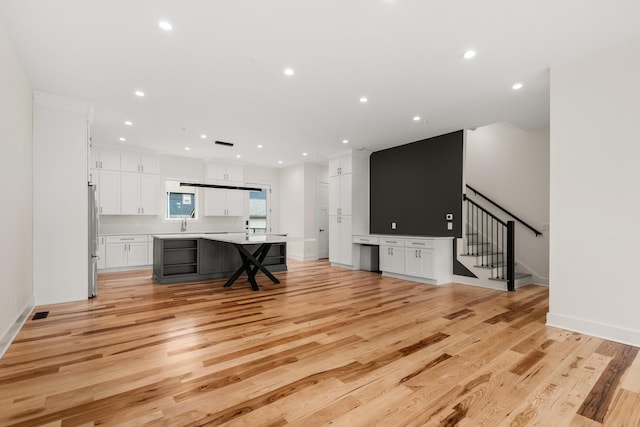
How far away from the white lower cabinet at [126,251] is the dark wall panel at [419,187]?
5.33m

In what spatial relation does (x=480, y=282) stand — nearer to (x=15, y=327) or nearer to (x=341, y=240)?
(x=341, y=240)

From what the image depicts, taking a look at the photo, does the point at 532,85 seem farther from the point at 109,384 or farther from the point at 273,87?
the point at 109,384

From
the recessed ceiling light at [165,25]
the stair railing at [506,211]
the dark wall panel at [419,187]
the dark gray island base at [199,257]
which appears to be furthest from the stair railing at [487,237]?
the recessed ceiling light at [165,25]

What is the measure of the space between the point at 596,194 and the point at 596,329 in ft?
4.29

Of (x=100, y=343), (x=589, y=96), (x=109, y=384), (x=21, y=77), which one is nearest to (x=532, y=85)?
(x=589, y=96)

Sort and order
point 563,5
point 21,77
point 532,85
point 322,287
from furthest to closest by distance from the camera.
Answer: point 322,287, point 532,85, point 21,77, point 563,5

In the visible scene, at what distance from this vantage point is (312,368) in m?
2.31

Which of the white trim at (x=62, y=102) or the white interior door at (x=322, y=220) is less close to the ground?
the white trim at (x=62, y=102)

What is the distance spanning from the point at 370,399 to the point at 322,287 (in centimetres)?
335

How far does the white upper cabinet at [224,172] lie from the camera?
8.30m

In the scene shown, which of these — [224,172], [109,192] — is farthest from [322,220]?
[109,192]

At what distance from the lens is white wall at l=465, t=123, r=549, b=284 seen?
563 cm

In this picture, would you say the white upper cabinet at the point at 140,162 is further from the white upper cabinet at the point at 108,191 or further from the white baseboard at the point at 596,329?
the white baseboard at the point at 596,329

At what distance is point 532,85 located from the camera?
149 inches
